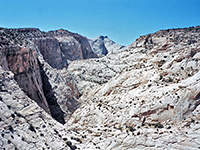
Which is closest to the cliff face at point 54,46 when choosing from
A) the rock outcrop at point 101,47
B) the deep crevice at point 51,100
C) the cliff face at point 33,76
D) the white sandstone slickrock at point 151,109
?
the cliff face at point 33,76

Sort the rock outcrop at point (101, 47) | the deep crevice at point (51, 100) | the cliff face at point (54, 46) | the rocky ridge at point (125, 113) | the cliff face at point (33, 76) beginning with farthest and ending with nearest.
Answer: the rock outcrop at point (101, 47) < the cliff face at point (54, 46) < the deep crevice at point (51, 100) < the cliff face at point (33, 76) < the rocky ridge at point (125, 113)

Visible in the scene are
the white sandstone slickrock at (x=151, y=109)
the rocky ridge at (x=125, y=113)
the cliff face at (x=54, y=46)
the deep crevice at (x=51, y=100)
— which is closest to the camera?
the rocky ridge at (x=125, y=113)

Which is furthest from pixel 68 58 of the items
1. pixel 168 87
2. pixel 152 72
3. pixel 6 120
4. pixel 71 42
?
pixel 6 120

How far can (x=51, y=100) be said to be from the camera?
39.9m

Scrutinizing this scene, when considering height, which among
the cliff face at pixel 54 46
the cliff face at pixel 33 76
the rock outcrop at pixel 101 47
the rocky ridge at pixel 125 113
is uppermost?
the rock outcrop at pixel 101 47

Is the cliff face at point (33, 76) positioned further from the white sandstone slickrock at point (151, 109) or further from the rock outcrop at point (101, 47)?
the rock outcrop at point (101, 47)

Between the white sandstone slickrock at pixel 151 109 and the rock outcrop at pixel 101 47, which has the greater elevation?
the rock outcrop at pixel 101 47

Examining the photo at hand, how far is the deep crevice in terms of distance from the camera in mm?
37250

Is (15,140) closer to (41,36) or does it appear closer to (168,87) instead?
(168,87)

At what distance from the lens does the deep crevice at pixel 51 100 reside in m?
37.2

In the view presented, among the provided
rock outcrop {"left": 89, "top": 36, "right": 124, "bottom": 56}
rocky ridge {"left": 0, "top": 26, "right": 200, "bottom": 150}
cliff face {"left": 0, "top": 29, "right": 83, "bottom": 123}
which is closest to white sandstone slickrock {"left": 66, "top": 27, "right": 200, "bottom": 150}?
rocky ridge {"left": 0, "top": 26, "right": 200, "bottom": 150}

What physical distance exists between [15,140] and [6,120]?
6.92 ft

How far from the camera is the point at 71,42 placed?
321 ft

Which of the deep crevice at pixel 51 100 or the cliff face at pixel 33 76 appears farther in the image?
the deep crevice at pixel 51 100
